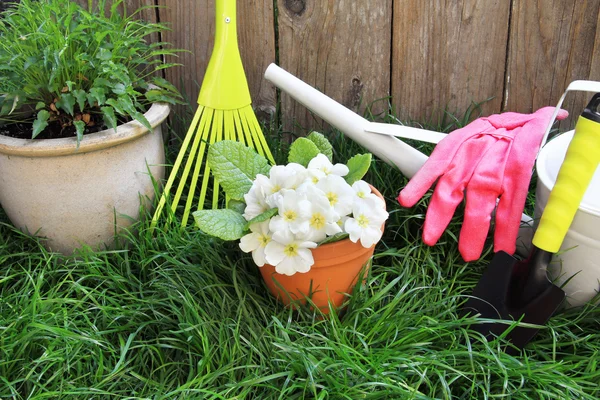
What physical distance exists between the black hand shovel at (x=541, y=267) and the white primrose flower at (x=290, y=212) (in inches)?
17.9

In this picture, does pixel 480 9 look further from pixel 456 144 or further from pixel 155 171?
pixel 155 171

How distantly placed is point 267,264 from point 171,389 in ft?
1.02

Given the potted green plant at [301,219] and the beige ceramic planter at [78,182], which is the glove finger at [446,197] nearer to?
the potted green plant at [301,219]

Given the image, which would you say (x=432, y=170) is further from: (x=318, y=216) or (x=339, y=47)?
(x=339, y=47)

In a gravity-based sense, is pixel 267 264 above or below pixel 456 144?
below

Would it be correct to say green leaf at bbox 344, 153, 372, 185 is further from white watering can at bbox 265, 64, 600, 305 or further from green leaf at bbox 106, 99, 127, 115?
green leaf at bbox 106, 99, 127, 115

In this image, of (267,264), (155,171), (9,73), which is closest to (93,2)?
(9,73)

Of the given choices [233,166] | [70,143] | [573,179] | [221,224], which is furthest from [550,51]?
[70,143]

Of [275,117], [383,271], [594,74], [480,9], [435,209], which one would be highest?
[480,9]

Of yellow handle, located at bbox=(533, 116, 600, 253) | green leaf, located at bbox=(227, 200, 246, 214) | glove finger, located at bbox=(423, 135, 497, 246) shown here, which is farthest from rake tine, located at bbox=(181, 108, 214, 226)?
yellow handle, located at bbox=(533, 116, 600, 253)

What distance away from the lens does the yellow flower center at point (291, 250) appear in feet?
3.94

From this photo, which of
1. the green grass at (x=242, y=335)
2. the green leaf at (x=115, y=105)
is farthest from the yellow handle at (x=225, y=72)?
the green grass at (x=242, y=335)

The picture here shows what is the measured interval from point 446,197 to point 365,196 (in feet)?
0.90

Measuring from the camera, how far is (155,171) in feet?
5.24
